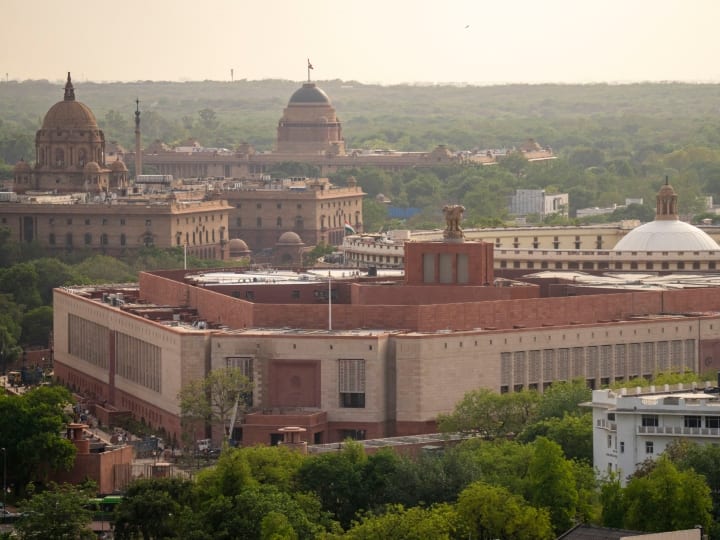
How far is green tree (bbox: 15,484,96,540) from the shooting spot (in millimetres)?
81312

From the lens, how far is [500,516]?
76938mm

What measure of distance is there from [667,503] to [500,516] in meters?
4.30

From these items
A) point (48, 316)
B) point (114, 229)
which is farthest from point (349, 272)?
point (114, 229)

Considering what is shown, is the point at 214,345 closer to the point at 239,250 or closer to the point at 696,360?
the point at 696,360

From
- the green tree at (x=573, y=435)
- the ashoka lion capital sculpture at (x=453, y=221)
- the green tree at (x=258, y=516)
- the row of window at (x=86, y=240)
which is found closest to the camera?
the green tree at (x=258, y=516)

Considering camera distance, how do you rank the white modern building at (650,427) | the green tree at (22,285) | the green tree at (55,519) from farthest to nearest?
the green tree at (22,285) < the white modern building at (650,427) < the green tree at (55,519)

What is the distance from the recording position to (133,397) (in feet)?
382

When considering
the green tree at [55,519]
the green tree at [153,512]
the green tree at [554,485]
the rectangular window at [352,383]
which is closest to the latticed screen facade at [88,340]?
the rectangular window at [352,383]

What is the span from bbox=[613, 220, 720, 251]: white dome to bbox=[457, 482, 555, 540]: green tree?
2540 inches

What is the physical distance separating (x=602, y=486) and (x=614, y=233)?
279 feet

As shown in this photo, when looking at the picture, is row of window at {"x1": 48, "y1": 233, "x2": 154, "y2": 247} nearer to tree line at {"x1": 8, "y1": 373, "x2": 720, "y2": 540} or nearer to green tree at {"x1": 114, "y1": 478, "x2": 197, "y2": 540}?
tree line at {"x1": 8, "y1": 373, "x2": 720, "y2": 540}

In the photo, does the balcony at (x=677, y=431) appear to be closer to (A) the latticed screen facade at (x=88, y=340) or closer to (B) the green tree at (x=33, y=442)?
(B) the green tree at (x=33, y=442)

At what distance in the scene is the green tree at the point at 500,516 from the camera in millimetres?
76188

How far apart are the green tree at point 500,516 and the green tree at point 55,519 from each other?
1045 centimetres
